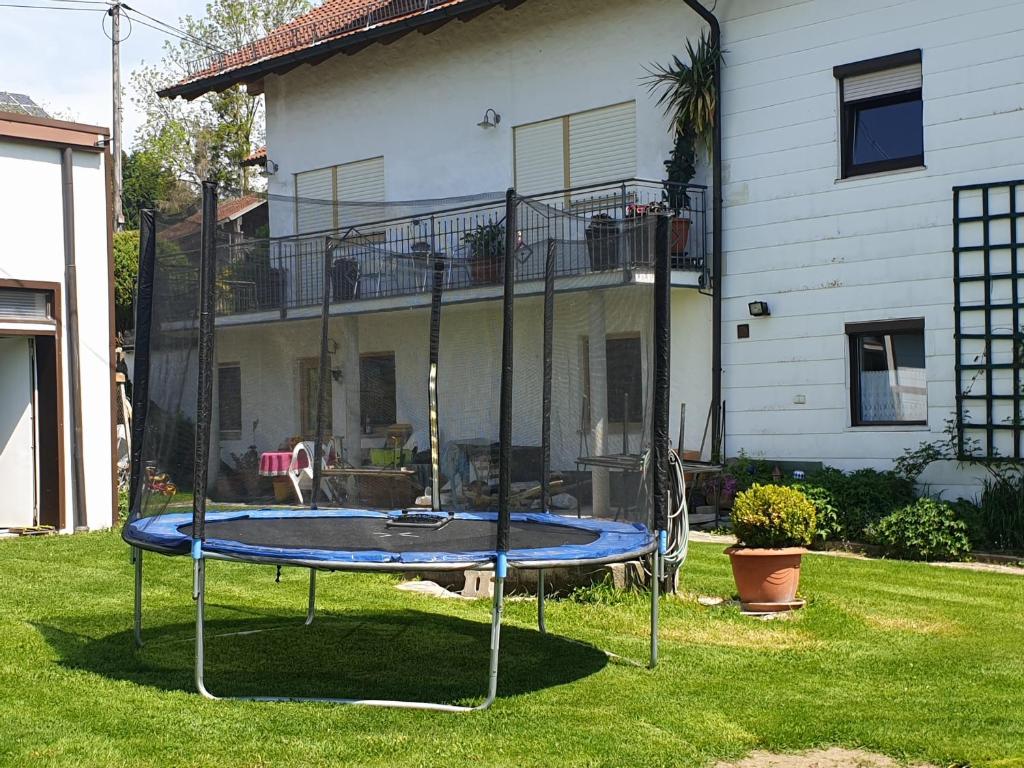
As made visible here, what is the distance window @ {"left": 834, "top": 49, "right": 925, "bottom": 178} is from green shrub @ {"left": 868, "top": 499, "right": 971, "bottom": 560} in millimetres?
3899

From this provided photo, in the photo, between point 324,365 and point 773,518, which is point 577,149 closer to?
point 773,518

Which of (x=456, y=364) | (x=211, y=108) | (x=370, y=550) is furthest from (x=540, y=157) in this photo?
(x=211, y=108)

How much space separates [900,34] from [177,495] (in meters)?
9.98

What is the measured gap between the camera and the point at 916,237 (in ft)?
42.5

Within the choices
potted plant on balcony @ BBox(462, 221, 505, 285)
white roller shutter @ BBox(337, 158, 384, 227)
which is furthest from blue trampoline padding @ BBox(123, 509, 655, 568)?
white roller shutter @ BBox(337, 158, 384, 227)

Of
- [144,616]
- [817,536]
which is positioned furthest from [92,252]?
[817,536]

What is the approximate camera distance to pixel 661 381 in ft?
20.9

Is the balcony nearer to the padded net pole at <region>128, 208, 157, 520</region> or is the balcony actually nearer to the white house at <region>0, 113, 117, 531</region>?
the padded net pole at <region>128, 208, 157, 520</region>

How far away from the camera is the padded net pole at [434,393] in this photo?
22.1 ft

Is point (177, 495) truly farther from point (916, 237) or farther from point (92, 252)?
point (916, 237)

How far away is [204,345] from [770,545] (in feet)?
13.3

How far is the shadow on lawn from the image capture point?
5820mm

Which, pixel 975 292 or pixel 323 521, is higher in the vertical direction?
pixel 975 292

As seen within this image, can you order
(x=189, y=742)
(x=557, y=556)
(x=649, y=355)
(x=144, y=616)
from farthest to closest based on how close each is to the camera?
(x=144, y=616) < (x=649, y=355) < (x=557, y=556) < (x=189, y=742)
